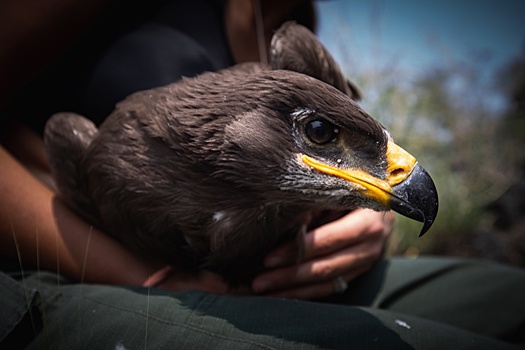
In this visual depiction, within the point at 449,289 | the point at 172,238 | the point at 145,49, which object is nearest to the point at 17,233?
the point at 172,238

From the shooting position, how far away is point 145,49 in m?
2.30

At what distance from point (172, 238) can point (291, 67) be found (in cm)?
88

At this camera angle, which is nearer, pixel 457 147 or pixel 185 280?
pixel 185 280

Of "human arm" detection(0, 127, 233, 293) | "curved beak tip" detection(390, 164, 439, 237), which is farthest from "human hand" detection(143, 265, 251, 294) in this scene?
"curved beak tip" detection(390, 164, 439, 237)

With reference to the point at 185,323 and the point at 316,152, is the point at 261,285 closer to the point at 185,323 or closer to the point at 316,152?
the point at 185,323

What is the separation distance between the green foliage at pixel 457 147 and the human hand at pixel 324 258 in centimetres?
307

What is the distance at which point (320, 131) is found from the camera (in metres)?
1.54

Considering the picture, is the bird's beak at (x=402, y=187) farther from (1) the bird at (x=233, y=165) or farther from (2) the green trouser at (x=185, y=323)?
(2) the green trouser at (x=185, y=323)

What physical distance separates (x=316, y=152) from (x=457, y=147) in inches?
233

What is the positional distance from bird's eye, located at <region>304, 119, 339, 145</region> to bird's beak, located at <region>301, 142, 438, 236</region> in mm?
76

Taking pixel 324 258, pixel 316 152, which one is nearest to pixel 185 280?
pixel 324 258

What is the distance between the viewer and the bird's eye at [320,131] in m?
1.53

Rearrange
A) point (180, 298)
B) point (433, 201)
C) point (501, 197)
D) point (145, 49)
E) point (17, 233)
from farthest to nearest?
1. point (501, 197)
2. point (145, 49)
3. point (17, 233)
4. point (180, 298)
5. point (433, 201)

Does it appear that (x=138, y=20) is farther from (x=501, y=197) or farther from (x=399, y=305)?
(x=501, y=197)
